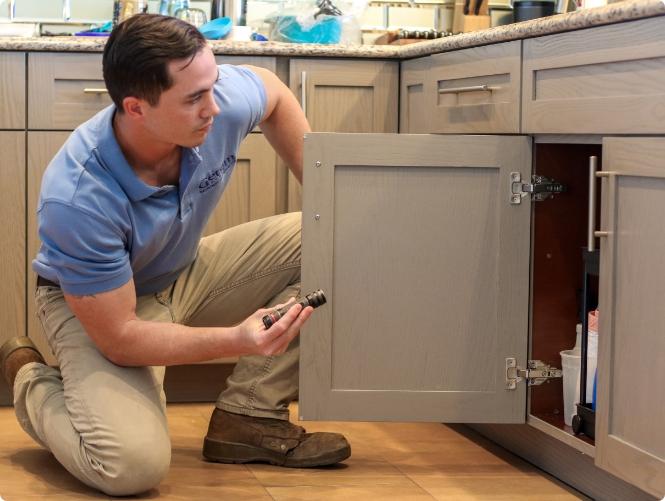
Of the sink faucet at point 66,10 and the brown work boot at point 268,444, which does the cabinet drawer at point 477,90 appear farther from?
the sink faucet at point 66,10

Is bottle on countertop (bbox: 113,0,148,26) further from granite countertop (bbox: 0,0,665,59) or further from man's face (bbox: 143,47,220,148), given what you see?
man's face (bbox: 143,47,220,148)


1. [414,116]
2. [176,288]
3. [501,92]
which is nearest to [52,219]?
[176,288]

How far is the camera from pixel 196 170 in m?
2.19

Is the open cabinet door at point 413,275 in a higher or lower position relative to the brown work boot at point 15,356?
higher

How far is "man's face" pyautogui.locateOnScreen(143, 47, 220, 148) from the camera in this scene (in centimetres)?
204

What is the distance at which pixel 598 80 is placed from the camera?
2051mm

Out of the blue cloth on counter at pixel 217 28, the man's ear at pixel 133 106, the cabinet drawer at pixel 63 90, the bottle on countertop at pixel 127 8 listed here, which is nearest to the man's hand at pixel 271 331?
the man's ear at pixel 133 106

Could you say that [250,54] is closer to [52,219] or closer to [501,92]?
[501,92]

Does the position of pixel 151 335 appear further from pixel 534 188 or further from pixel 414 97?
pixel 414 97

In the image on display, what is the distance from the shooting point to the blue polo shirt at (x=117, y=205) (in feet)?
6.69

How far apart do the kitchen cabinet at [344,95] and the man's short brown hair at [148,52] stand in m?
0.93

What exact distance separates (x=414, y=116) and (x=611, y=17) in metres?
0.99

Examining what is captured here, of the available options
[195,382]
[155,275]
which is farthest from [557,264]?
[195,382]

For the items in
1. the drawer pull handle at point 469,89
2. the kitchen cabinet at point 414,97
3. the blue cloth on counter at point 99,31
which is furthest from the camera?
the blue cloth on counter at point 99,31
